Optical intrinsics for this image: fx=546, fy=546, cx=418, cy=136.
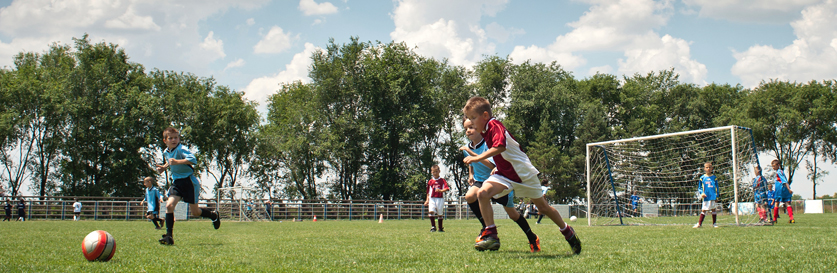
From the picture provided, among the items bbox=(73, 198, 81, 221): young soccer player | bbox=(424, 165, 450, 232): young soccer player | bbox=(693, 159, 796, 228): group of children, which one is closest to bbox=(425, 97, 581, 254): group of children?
bbox=(424, 165, 450, 232): young soccer player

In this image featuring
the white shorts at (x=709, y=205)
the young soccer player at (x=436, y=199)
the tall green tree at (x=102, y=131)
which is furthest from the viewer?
the tall green tree at (x=102, y=131)

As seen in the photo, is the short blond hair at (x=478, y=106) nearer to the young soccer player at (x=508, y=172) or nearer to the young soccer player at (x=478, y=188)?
the young soccer player at (x=508, y=172)

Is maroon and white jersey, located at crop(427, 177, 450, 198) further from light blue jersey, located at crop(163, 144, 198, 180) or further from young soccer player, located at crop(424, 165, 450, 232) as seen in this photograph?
light blue jersey, located at crop(163, 144, 198, 180)

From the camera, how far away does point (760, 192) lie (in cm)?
1389

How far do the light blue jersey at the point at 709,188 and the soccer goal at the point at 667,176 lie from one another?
2.62 feet

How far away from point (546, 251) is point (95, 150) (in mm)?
36977

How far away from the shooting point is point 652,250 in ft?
17.9

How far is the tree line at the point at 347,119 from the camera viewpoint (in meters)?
34.7

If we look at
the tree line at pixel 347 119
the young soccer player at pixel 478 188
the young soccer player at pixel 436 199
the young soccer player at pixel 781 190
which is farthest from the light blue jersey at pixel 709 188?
the tree line at pixel 347 119

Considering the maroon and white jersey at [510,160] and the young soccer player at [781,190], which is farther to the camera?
the young soccer player at [781,190]

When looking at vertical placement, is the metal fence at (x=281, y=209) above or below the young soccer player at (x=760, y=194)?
below

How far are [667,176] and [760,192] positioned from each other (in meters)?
5.66

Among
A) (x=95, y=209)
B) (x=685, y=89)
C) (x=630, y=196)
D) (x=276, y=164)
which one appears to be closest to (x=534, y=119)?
(x=685, y=89)

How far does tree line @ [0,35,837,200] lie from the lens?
34719mm
